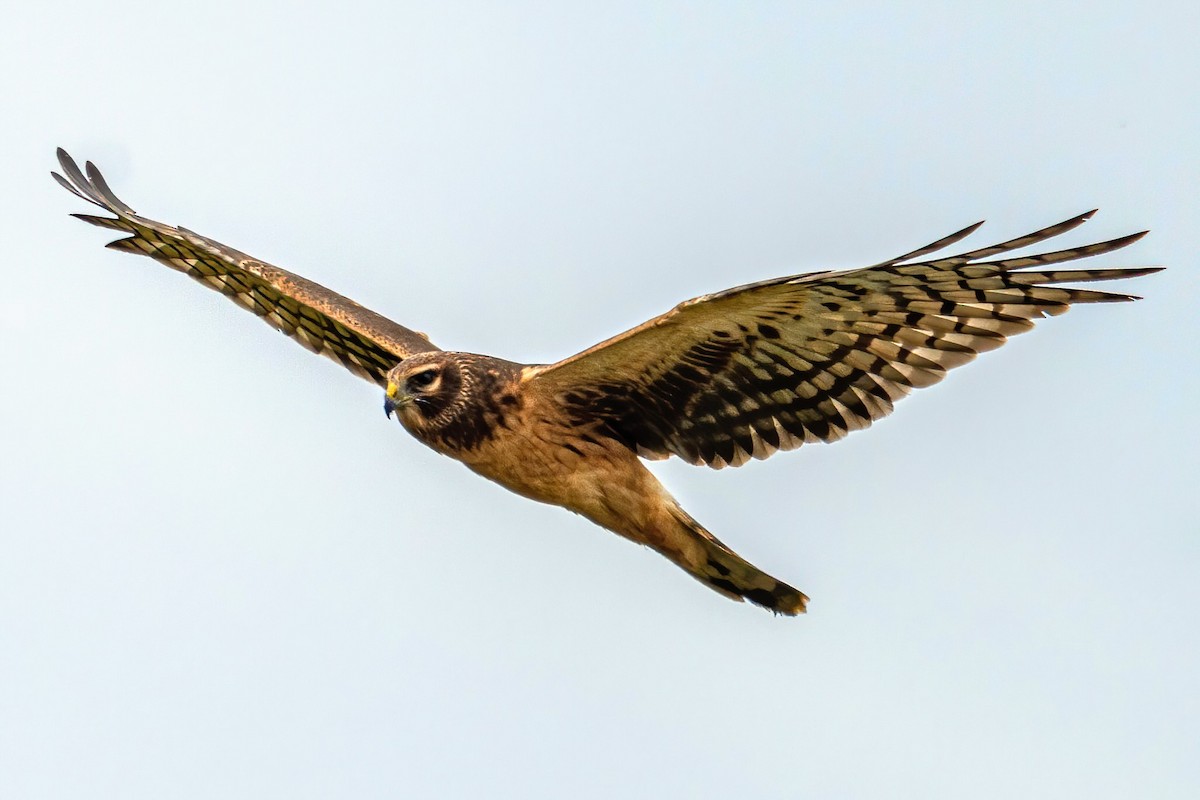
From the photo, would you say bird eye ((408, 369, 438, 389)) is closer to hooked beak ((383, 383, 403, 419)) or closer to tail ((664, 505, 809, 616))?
hooked beak ((383, 383, 403, 419))

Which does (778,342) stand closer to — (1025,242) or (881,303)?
(881,303)

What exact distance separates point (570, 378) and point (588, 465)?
502 millimetres

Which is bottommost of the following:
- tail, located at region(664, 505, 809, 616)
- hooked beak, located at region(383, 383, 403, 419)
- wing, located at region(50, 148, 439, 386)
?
tail, located at region(664, 505, 809, 616)

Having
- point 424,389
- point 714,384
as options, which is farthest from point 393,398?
point 714,384

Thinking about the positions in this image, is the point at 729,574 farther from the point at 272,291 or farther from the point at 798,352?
the point at 272,291

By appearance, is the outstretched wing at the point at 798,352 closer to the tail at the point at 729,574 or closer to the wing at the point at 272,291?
the tail at the point at 729,574

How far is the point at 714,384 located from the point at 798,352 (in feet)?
1.49

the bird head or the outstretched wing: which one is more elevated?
the outstretched wing

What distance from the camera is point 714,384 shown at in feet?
26.5

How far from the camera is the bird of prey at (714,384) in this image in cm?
748

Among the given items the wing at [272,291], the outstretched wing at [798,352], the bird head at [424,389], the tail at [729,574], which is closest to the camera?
the outstretched wing at [798,352]

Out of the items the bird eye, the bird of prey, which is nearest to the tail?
the bird of prey

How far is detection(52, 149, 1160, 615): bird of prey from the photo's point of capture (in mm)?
7480

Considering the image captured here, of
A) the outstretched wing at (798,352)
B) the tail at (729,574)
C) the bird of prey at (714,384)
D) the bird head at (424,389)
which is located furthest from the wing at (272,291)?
the tail at (729,574)
